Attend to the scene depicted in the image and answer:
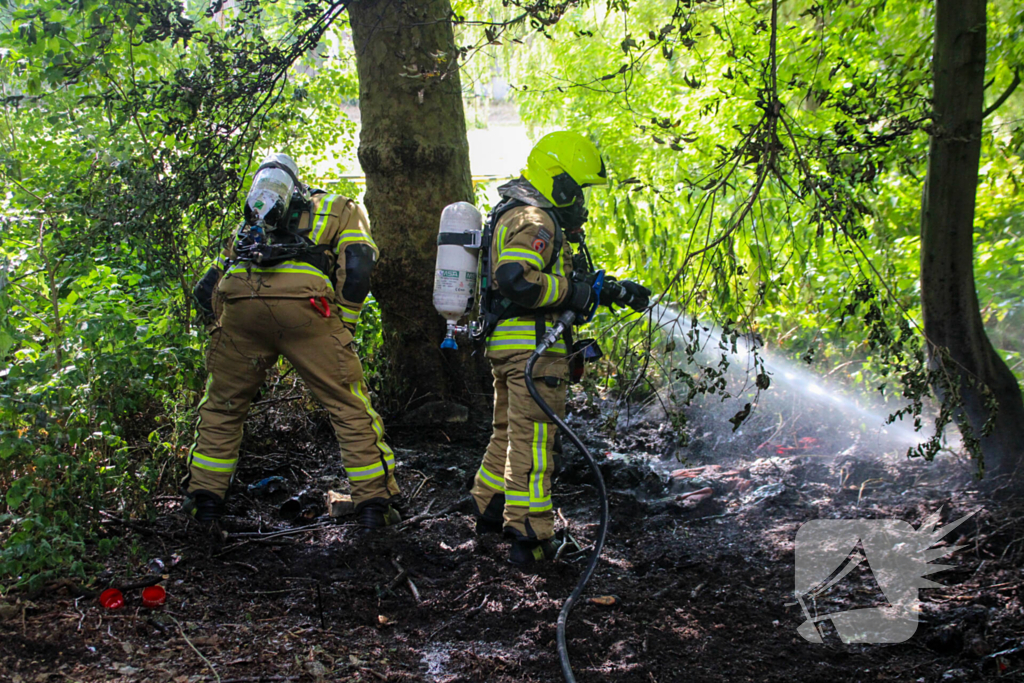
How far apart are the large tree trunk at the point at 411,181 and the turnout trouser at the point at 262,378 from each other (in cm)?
164

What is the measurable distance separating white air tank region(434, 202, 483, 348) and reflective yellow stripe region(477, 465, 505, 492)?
28.3 inches

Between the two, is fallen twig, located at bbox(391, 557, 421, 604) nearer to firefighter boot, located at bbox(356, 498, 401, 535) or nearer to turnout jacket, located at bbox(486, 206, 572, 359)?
firefighter boot, located at bbox(356, 498, 401, 535)

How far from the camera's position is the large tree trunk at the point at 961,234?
3.40 metres

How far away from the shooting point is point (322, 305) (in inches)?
137

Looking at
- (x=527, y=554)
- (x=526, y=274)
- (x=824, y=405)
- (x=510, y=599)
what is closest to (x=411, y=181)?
(x=526, y=274)

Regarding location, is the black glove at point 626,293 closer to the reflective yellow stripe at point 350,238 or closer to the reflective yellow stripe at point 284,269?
the reflective yellow stripe at point 350,238

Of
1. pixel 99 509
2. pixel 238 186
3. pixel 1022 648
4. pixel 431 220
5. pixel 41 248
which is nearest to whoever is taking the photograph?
pixel 1022 648

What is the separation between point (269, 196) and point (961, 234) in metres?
3.45

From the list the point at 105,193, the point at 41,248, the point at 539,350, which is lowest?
the point at 539,350

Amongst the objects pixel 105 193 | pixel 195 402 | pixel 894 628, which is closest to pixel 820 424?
pixel 894 628

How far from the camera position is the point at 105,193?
4141 mm

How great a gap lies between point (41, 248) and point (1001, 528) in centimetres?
485

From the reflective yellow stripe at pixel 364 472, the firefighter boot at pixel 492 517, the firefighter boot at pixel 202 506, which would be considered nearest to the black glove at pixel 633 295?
the firefighter boot at pixel 492 517

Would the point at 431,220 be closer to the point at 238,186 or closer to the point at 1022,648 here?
the point at 238,186
